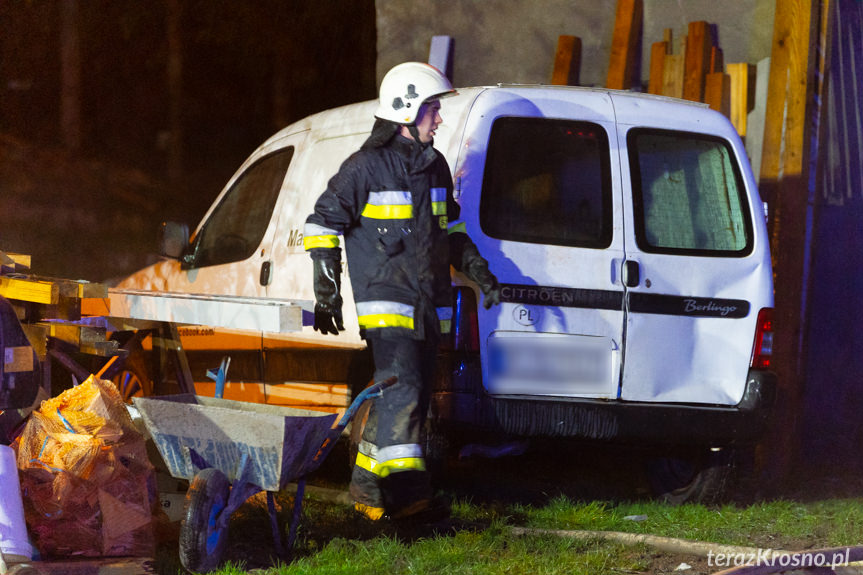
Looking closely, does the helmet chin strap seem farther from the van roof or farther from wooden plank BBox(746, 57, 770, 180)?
wooden plank BBox(746, 57, 770, 180)

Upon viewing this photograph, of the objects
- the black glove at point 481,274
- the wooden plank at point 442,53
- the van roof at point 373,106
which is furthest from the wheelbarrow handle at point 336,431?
the wooden plank at point 442,53

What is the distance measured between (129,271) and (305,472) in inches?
358

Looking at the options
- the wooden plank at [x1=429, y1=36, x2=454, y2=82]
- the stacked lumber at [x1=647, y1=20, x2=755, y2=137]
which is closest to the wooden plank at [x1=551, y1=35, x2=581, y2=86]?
the stacked lumber at [x1=647, y1=20, x2=755, y2=137]

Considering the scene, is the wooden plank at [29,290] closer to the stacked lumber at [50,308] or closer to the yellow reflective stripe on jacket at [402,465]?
the stacked lumber at [50,308]

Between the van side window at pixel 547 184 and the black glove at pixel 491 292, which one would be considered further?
the van side window at pixel 547 184

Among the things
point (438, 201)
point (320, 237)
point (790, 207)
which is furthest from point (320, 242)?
point (790, 207)

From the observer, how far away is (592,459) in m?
7.20

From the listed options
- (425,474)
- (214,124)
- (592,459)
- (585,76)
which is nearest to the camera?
(425,474)

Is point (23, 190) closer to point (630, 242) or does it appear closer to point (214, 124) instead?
point (214, 124)

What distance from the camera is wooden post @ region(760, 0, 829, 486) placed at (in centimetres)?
Answer: 718

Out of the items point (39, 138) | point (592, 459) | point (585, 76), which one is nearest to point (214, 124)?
point (39, 138)

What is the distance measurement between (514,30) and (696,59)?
1565 mm

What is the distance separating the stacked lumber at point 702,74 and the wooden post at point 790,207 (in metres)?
0.88

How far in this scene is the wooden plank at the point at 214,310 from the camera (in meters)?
3.94
